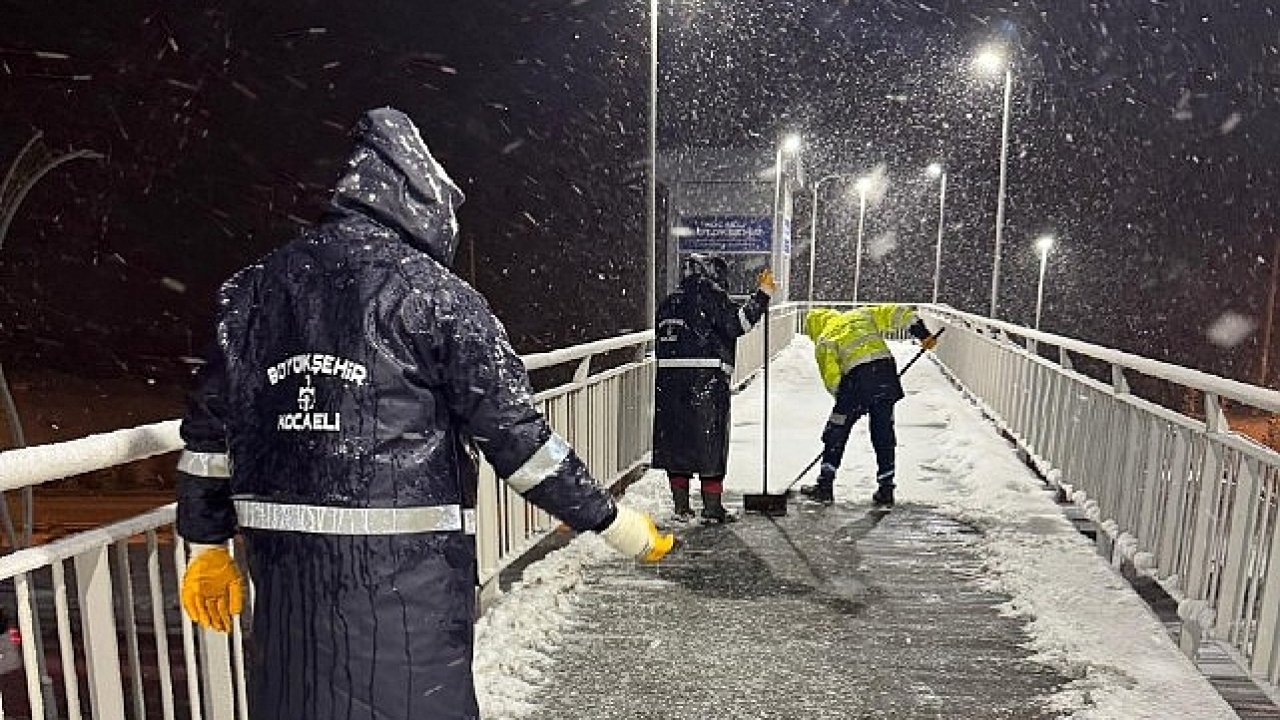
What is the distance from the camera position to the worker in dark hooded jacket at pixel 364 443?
1.97 meters

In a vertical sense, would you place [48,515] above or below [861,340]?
below

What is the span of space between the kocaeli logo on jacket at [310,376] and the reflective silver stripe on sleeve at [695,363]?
15.2ft

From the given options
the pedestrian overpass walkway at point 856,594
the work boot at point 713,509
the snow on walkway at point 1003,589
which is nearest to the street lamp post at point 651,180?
the pedestrian overpass walkway at point 856,594

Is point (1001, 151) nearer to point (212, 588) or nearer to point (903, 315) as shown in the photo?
point (903, 315)

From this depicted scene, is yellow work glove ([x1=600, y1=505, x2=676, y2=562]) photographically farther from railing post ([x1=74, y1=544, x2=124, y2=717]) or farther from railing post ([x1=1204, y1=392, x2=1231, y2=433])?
railing post ([x1=1204, y1=392, x2=1231, y2=433])

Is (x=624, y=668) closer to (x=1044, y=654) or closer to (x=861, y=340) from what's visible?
(x=1044, y=654)

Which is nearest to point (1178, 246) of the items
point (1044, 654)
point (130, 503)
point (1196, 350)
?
point (1196, 350)

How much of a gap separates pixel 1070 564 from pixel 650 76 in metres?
6.25

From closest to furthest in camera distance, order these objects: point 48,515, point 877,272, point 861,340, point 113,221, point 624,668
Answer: point 624,668 → point 861,340 → point 48,515 → point 877,272 → point 113,221

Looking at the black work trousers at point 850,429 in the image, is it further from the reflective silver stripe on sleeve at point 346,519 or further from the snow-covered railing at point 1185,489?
the reflective silver stripe on sleeve at point 346,519

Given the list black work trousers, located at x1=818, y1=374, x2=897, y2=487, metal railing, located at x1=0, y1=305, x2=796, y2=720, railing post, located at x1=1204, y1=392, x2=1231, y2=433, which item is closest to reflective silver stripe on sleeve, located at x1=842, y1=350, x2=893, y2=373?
black work trousers, located at x1=818, y1=374, x2=897, y2=487

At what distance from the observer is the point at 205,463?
2.12 meters

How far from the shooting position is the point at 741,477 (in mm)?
8234

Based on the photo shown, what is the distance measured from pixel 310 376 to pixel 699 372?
4690 millimetres
